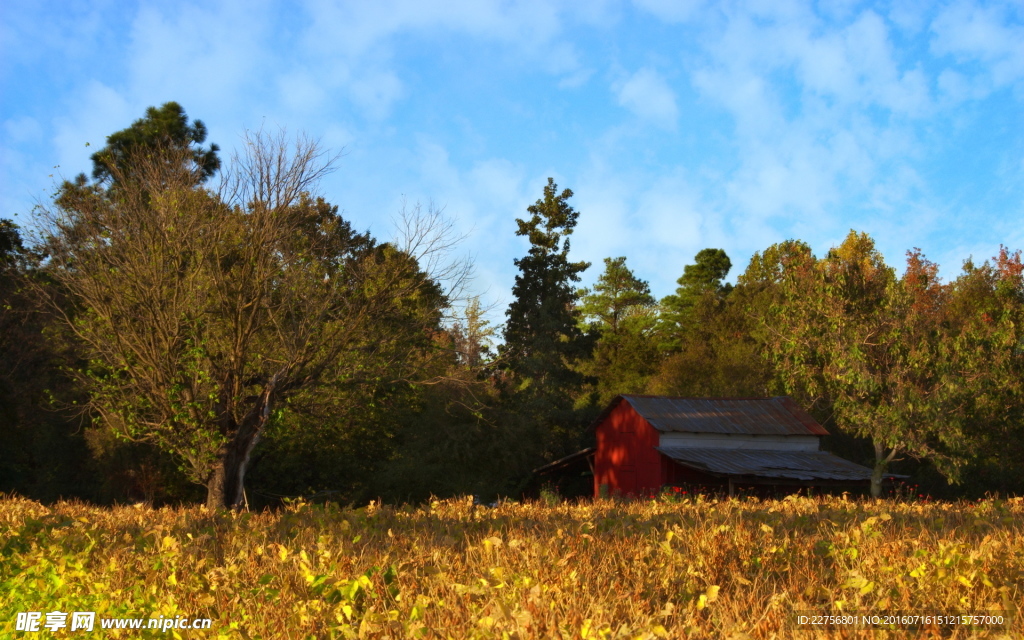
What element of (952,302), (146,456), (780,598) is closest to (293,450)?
(146,456)

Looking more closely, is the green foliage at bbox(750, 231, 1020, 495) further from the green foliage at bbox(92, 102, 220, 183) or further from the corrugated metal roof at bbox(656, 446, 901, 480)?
the green foliage at bbox(92, 102, 220, 183)

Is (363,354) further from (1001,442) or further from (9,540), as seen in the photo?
(1001,442)

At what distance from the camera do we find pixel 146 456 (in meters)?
30.8

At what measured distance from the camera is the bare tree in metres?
17.7

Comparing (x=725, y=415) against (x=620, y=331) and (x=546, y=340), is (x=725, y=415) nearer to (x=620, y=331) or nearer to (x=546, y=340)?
(x=546, y=340)

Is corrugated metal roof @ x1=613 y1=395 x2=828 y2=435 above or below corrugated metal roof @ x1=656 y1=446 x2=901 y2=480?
above

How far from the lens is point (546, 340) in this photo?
43.4 meters

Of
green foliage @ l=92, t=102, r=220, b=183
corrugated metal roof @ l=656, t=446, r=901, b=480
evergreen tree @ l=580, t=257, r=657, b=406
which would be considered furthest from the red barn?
green foliage @ l=92, t=102, r=220, b=183

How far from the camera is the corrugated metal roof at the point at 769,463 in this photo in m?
31.1

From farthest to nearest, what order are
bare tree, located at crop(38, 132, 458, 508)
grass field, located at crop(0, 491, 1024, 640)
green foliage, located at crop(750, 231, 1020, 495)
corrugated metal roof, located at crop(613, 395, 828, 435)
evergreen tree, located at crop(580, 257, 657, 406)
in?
evergreen tree, located at crop(580, 257, 657, 406) → corrugated metal roof, located at crop(613, 395, 828, 435) → green foliage, located at crop(750, 231, 1020, 495) → bare tree, located at crop(38, 132, 458, 508) → grass field, located at crop(0, 491, 1024, 640)

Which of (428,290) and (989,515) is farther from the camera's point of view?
(428,290)

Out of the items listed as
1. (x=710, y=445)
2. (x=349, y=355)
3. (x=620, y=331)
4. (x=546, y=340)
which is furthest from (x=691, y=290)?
(x=349, y=355)

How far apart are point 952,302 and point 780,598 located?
48.9 metres

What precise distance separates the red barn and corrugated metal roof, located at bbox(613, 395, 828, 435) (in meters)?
0.04
